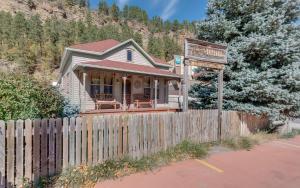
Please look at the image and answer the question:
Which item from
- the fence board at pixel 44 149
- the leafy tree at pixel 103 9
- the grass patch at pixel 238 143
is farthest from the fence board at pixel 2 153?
the leafy tree at pixel 103 9

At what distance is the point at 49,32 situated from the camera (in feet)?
130

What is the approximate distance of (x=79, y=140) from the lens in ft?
15.6

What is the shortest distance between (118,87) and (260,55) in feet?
37.0

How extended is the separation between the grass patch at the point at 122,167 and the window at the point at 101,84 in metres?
11.6

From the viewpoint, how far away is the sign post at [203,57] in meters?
7.34

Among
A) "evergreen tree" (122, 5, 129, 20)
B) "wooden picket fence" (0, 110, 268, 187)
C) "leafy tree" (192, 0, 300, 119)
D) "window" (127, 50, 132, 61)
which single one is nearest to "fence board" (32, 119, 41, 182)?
"wooden picket fence" (0, 110, 268, 187)

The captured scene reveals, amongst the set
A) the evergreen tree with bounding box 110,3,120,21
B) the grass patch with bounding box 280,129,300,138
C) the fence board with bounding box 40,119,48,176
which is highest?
the evergreen tree with bounding box 110,3,120,21

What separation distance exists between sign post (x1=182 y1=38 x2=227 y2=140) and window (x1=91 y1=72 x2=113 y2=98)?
34.9 ft

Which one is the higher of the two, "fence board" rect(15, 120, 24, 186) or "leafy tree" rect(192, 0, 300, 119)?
"leafy tree" rect(192, 0, 300, 119)

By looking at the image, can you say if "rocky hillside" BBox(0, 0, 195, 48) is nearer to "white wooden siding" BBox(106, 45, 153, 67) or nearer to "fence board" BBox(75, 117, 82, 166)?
"white wooden siding" BBox(106, 45, 153, 67)

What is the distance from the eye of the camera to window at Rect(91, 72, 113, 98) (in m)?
16.7

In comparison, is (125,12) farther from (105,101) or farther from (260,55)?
(260,55)

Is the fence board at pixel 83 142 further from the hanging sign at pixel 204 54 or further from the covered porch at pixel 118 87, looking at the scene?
the covered porch at pixel 118 87

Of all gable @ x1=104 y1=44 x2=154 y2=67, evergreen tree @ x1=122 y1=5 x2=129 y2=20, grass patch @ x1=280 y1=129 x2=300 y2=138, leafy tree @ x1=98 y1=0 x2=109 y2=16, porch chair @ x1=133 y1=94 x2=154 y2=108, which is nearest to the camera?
grass patch @ x1=280 y1=129 x2=300 y2=138
